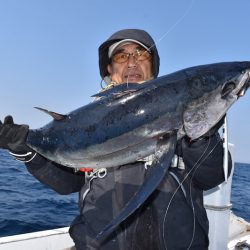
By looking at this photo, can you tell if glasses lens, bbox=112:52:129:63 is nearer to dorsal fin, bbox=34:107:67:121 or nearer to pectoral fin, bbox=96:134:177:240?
dorsal fin, bbox=34:107:67:121

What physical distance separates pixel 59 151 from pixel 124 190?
0.77 m

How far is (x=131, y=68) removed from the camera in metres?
3.95

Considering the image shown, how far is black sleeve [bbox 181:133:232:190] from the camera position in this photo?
10.2ft

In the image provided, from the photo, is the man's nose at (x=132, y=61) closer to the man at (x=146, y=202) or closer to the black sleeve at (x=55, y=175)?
the man at (x=146, y=202)

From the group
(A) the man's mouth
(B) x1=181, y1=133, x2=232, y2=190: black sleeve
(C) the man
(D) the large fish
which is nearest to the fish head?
(D) the large fish

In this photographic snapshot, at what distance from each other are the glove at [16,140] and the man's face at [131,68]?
1.22 metres

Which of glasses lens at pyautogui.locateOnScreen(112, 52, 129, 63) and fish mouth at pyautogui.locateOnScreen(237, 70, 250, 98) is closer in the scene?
fish mouth at pyautogui.locateOnScreen(237, 70, 250, 98)

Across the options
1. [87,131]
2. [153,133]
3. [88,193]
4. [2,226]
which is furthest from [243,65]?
[2,226]

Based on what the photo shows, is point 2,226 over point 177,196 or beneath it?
beneath

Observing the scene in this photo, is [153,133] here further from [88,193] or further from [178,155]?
[88,193]

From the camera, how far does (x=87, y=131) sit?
294 cm

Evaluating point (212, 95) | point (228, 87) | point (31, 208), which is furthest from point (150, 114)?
point (31, 208)

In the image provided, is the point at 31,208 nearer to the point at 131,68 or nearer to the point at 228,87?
the point at 131,68

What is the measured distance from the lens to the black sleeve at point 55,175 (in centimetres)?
375
